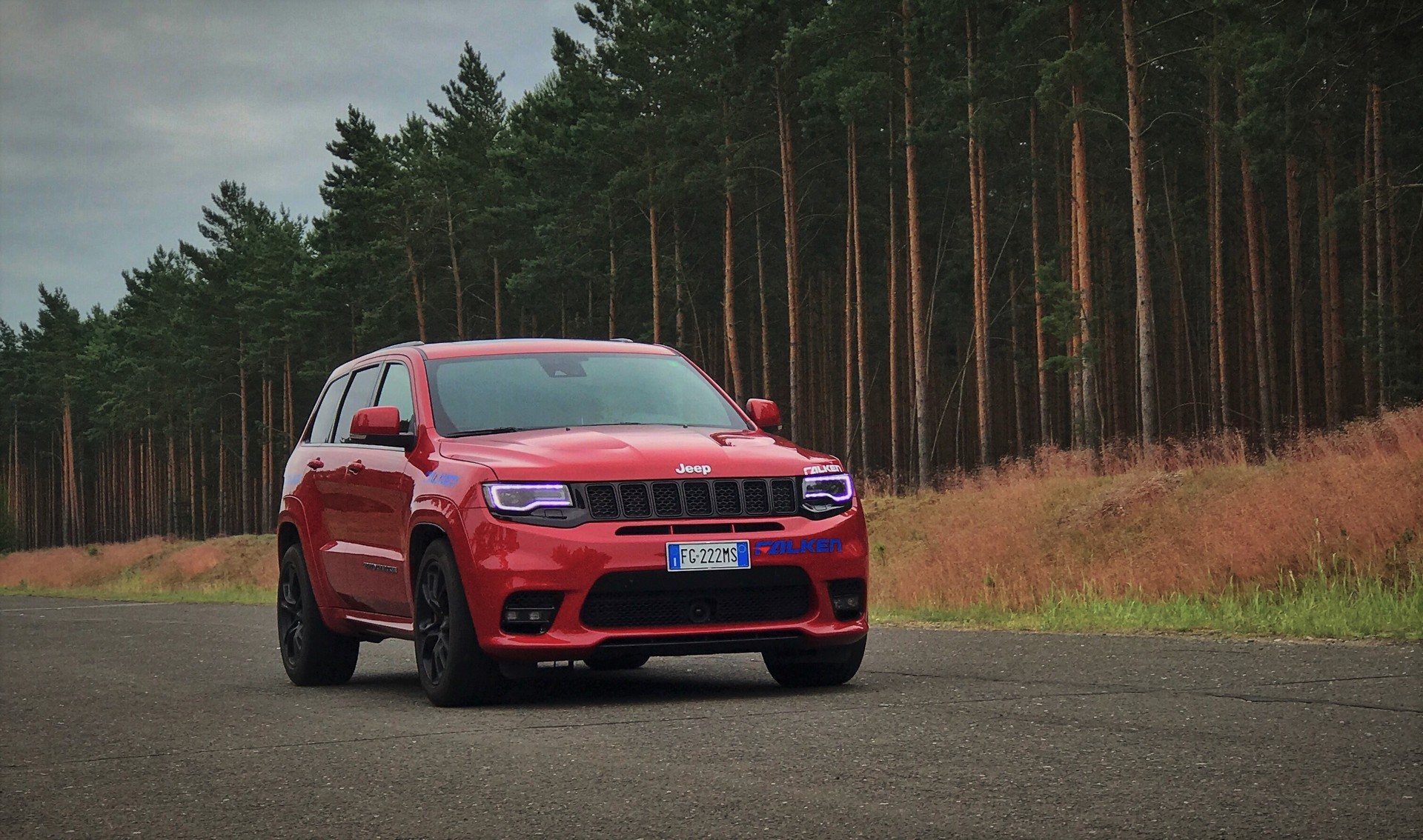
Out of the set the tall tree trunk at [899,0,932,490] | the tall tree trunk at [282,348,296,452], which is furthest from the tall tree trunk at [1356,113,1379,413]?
the tall tree trunk at [282,348,296,452]

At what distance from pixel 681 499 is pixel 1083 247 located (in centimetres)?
2888

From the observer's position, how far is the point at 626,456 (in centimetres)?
852

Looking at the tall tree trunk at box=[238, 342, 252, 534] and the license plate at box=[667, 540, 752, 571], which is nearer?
the license plate at box=[667, 540, 752, 571]

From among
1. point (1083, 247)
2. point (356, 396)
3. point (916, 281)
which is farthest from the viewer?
point (916, 281)

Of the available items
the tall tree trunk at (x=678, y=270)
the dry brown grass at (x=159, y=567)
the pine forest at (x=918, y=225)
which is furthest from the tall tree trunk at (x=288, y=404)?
the tall tree trunk at (x=678, y=270)

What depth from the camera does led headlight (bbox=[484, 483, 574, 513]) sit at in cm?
832

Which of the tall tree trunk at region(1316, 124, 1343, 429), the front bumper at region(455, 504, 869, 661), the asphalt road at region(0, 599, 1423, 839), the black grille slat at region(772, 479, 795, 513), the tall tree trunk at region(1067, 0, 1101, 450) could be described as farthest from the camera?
the tall tree trunk at region(1316, 124, 1343, 429)

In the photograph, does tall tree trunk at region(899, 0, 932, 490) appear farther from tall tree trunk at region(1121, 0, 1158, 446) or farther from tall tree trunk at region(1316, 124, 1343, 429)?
tall tree trunk at region(1316, 124, 1343, 429)

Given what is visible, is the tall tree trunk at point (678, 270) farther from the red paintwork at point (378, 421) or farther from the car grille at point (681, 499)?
the car grille at point (681, 499)

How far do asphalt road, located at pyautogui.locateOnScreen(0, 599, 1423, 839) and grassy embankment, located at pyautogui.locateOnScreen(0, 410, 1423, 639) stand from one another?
285 cm

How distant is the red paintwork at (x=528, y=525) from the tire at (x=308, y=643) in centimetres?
61

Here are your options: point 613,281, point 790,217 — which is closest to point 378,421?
point 790,217

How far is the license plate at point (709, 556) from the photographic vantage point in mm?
8328

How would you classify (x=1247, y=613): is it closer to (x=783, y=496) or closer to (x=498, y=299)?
(x=783, y=496)
